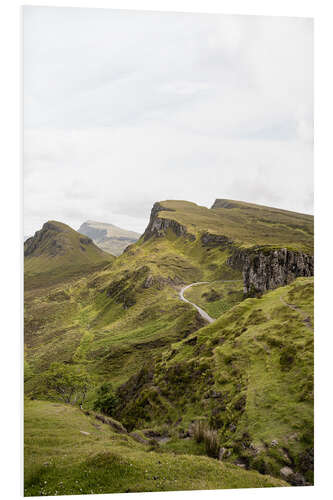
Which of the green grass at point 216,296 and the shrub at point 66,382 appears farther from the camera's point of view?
the green grass at point 216,296

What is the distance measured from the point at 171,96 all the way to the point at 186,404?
2188 cm

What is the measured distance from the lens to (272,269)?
139 ft

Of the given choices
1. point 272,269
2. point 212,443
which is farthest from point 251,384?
point 272,269

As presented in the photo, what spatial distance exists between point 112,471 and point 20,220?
40.6 feet

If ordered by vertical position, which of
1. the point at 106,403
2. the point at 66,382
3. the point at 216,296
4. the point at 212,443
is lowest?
the point at 106,403

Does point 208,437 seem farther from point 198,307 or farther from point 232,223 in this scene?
point 232,223

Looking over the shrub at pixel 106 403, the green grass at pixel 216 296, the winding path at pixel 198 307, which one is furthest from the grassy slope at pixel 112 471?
the green grass at pixel 216 296

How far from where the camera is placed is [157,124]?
76.2ft

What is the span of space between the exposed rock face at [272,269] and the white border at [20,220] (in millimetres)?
10868

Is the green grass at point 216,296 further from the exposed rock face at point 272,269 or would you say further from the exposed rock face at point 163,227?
the exposed rock face at point 163,227

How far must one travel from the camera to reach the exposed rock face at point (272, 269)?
3363cm

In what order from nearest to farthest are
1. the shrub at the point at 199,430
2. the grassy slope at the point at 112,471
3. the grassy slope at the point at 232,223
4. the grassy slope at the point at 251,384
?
the grassy slope at the point at 112,471 < the grassy slope at the point at 251,384 < the shrub at the point at 199,430 < the grassy slope at the point at 232,223

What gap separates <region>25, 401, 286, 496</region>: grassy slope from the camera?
12.6 metres
